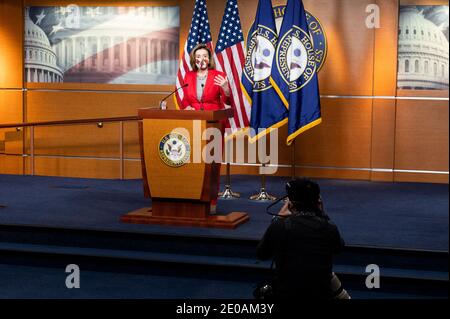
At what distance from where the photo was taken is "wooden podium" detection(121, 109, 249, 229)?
6.62m

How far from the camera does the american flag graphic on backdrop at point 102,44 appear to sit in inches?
394

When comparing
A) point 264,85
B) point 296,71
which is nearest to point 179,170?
point 264,85

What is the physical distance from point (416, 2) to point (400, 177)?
2011 mm

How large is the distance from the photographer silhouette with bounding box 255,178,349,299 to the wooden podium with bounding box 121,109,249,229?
109 inches

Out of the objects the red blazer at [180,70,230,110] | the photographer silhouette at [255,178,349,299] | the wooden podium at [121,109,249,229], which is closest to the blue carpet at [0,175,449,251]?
the wooden podium at [121,109,249,229]

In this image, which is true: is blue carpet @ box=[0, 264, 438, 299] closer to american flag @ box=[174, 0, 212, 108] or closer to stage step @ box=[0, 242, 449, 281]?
stage step @ box=[0, 242, 449, 281]

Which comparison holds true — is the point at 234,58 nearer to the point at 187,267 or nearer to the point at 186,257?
the point at 186,257

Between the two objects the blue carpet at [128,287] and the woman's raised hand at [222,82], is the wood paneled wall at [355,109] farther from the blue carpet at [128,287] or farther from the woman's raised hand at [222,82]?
the blue carpet at [128,287]

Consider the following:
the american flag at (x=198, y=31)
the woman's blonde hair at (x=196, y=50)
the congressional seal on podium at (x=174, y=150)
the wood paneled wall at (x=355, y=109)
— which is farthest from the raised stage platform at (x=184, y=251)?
the american flag at (x=198, y=31)

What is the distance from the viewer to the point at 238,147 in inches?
384
